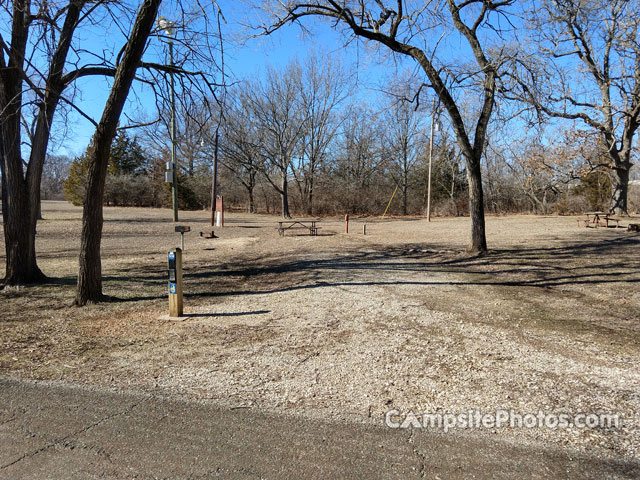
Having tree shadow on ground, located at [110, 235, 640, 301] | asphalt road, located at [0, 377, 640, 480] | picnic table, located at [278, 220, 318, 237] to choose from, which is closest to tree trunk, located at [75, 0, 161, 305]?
tree shadow on ground, located at [110, 235, 640, 301]

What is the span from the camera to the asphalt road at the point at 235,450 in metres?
2.49

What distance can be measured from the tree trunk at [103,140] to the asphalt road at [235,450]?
3468 mm

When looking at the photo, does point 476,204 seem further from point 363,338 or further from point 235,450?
point 235,450

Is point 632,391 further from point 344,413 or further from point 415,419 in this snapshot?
point 344,413

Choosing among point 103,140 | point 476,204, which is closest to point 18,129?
point 103,140

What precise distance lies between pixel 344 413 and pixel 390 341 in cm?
180

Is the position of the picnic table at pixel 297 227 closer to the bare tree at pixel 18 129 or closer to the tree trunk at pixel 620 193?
the bare tree at pixel 18 129

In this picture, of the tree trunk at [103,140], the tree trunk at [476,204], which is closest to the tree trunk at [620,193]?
the tree trunk at [476,204]

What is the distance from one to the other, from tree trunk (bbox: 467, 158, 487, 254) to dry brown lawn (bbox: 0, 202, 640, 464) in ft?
4.99

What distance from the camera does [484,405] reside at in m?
3.32

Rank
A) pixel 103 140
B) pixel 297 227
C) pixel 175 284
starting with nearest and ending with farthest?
pixel 175 284, pixel 103 140, pixel 297 227

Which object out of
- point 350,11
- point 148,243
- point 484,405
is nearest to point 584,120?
point 350,11

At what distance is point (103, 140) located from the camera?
6.26 m

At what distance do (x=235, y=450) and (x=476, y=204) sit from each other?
32.9 feet
